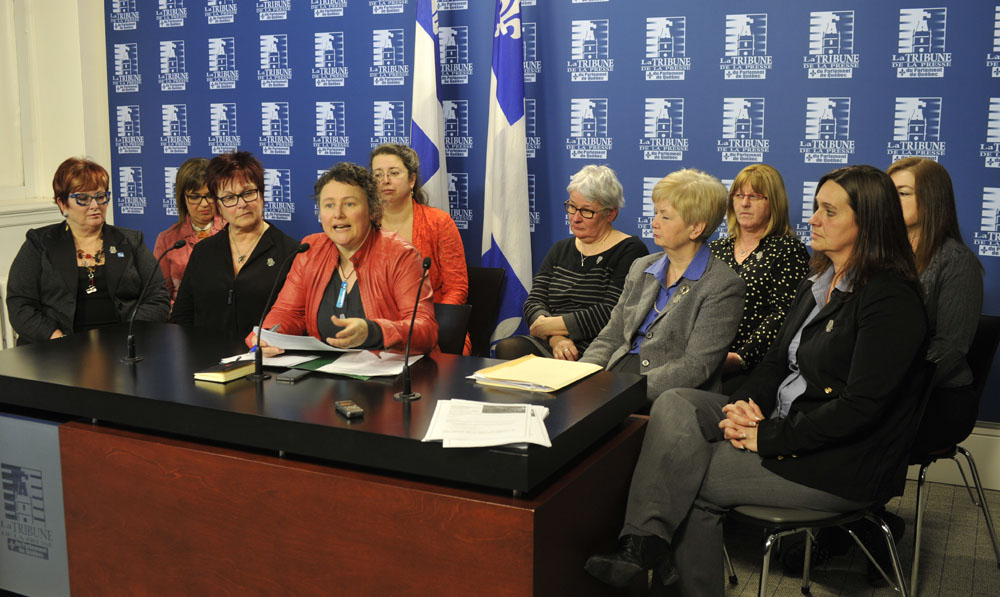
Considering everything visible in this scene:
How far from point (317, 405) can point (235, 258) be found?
161 centimetres

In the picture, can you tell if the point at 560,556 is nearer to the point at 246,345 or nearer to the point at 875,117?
the point at 246,345

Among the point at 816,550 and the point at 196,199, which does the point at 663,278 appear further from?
the point at 196,199

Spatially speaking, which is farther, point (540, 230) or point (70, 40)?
point (70, 40)

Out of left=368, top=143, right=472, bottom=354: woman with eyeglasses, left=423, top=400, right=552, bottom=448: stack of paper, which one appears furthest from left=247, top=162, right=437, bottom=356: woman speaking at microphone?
left=368, top=143, right=472, bottom=354: woman with eyeglasses

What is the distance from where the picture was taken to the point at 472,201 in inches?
185

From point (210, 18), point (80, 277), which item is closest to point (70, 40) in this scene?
point (210, 18)

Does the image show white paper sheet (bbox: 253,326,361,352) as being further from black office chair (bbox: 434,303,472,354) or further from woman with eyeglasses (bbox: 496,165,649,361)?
woman with eyeglasses (bbox: 496,165,649,361)

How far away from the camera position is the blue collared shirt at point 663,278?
3.03m

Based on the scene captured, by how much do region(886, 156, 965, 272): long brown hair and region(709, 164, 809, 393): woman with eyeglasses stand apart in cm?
48

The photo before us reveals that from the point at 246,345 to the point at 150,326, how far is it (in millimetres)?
633

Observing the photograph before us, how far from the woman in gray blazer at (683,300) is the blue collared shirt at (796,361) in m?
0.28

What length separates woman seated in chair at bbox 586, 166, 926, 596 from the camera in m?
2.32

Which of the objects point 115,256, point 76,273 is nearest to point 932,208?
point 115,256

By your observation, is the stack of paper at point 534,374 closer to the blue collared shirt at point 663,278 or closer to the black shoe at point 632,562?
the black shoe at point 632,562
